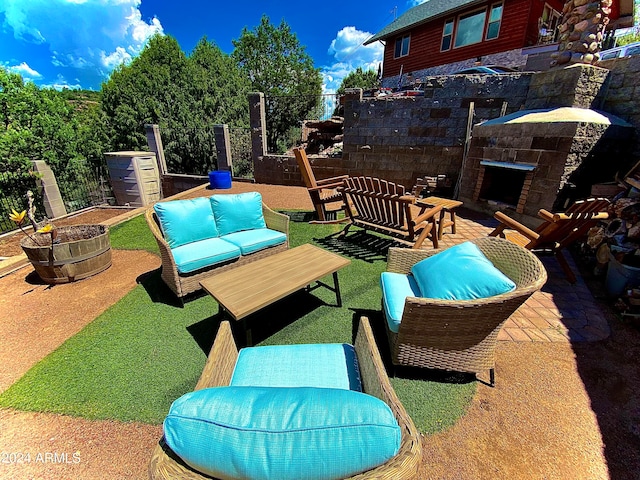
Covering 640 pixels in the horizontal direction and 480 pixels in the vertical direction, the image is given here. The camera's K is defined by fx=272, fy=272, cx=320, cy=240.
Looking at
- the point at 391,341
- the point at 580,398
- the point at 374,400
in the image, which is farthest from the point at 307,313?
the point at 580,398

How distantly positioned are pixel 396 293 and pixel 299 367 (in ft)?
3.21

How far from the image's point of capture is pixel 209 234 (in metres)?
3.32

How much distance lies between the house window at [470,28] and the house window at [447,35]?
1.16 ft

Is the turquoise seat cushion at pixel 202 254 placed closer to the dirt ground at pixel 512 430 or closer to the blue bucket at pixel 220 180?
the dirt ground at pixel 512 430

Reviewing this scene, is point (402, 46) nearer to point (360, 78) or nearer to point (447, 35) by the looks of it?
point (447, 35)

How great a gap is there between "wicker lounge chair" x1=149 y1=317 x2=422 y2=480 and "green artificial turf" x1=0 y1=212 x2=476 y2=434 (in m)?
0.68

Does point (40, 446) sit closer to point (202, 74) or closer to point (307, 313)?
point (307, 313)

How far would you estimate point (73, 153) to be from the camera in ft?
36.0

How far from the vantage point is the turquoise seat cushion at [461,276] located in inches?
69.3

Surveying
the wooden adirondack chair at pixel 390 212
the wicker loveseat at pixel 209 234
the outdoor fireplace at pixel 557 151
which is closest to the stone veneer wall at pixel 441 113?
the outdoor fireplace at pixel 557 151

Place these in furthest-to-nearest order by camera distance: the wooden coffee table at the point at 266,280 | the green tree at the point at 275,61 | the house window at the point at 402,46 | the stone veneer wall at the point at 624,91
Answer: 1. the green tree at the point at 275,61
2. the house window at the point at 402,46
3. the stone veneer wall at the point at 624,91
4. the wooden coffee table at the point at 266,280

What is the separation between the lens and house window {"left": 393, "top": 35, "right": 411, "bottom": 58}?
14701 millimetres

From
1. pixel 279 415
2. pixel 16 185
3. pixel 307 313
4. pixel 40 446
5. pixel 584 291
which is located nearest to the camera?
pixel 279 415

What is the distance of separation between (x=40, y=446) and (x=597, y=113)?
7.93 meters
